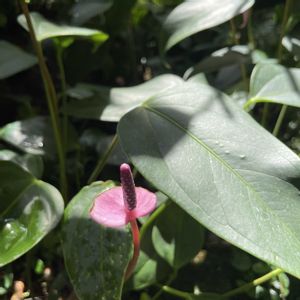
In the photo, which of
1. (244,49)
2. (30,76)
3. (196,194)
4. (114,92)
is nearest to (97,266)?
(196,194)

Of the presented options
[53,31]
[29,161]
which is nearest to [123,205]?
[29,161]

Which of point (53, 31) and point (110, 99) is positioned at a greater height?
point (53, 31)

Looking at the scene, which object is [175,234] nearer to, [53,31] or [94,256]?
[94,256]

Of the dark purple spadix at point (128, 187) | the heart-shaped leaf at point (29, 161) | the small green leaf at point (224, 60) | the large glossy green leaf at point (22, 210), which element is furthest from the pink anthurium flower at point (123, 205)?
the small green leaf at point (224, 60)

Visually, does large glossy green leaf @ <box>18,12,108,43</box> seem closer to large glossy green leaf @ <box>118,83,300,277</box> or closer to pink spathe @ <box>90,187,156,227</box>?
large glossy green leaf @ <box>118,83,300,277</box>

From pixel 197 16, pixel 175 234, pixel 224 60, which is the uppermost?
pixel 197 16

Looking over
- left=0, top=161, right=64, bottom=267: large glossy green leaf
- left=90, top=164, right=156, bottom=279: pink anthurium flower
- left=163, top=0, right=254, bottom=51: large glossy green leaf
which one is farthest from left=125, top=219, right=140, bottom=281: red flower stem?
left=163, top=0, right=254, bottom=51: large glossy green leaf
